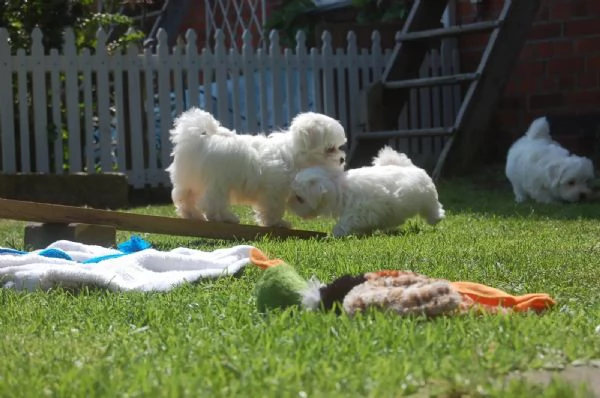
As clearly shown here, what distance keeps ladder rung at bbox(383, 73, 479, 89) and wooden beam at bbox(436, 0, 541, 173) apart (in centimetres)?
11

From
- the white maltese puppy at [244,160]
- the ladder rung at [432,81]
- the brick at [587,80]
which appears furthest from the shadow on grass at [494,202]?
the white maltese puppy at [244,160]

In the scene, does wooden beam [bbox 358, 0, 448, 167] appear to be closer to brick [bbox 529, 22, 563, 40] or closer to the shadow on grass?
brick [bbox 529, 22, 563, 40]

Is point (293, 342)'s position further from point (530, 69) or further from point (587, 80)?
point (530, 69)

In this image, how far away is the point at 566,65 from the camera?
11516mm

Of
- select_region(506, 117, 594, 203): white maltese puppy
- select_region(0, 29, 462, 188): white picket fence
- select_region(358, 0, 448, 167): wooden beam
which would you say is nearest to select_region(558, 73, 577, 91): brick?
select_region(358, 0, 448, 167): wooden beam

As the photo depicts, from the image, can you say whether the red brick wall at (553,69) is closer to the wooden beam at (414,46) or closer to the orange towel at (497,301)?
the wooden beam at (414,46)

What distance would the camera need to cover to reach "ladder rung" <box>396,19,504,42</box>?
35.8 feet

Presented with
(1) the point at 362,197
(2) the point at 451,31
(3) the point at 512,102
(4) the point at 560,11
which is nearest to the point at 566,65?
(4) the point at 560,11

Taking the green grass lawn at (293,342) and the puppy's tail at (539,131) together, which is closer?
the green grass lawn at (293,342)

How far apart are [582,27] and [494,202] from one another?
333 cm

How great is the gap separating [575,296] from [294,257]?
171 centimetres

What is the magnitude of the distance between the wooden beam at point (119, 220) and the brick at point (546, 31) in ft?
20.8

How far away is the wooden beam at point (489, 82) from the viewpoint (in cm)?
1071

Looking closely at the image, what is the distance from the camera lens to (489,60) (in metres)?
10.8
